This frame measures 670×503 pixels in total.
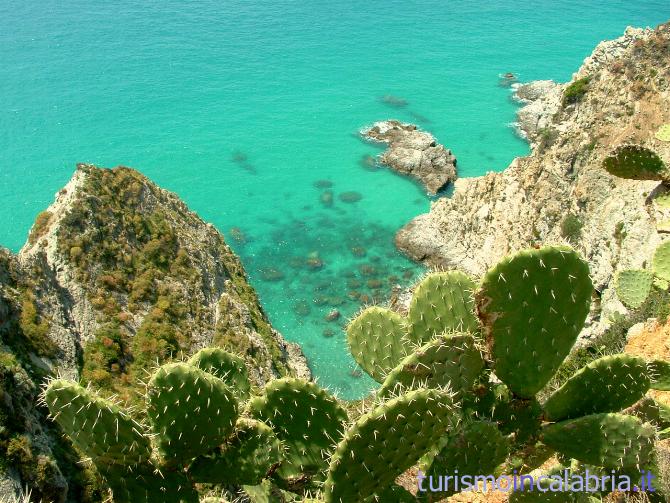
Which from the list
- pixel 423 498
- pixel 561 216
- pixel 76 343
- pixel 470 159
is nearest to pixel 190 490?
pixel 423 498

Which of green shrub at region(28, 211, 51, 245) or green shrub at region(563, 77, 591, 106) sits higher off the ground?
green shrub at region(563, 77, 591, 106)

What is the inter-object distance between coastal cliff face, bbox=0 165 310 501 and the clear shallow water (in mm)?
4785

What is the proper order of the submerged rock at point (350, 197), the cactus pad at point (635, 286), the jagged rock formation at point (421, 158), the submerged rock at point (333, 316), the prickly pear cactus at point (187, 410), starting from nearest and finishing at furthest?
the prickly pear cactus at point (187, 410)
the cactus pad at point (635, 286)
the submerged rock at point (333, 316)
the submerged rock at point (350, 197)
the jagged rock formation at point (421, 158)

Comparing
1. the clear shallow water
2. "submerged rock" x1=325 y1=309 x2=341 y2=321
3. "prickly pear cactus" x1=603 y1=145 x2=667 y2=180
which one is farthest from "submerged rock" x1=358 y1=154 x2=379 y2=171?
"prickly pear cactus" x1=603 y1=145 x2=667 y2=180

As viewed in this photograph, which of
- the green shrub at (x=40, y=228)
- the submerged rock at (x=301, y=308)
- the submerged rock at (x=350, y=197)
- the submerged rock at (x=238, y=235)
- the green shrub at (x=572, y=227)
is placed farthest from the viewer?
the submerged rock at (x=350, y=197)

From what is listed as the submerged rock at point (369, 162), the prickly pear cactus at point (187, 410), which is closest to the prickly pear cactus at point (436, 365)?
the prickly pear cactus at point (187, 410)

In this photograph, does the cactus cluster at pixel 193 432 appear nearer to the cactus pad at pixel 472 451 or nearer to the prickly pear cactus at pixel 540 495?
the cactus pad at pixel 472 451

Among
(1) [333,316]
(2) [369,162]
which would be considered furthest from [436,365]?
(2) [369,162]

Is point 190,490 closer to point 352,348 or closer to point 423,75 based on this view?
point 352,348

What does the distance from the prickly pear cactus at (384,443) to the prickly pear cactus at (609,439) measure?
3.60 feet

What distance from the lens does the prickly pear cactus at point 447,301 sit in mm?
4367

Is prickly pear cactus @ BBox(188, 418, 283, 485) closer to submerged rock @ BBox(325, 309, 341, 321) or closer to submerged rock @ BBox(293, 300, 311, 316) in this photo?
submerged rock @ BBox(325, 309, 341, 321)

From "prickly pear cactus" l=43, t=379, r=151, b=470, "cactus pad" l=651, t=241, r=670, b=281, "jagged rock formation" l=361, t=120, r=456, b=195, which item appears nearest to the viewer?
"prickly pear cactus" l=43, t=379, r=151, b=470

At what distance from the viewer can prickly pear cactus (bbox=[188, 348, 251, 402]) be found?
483cm
